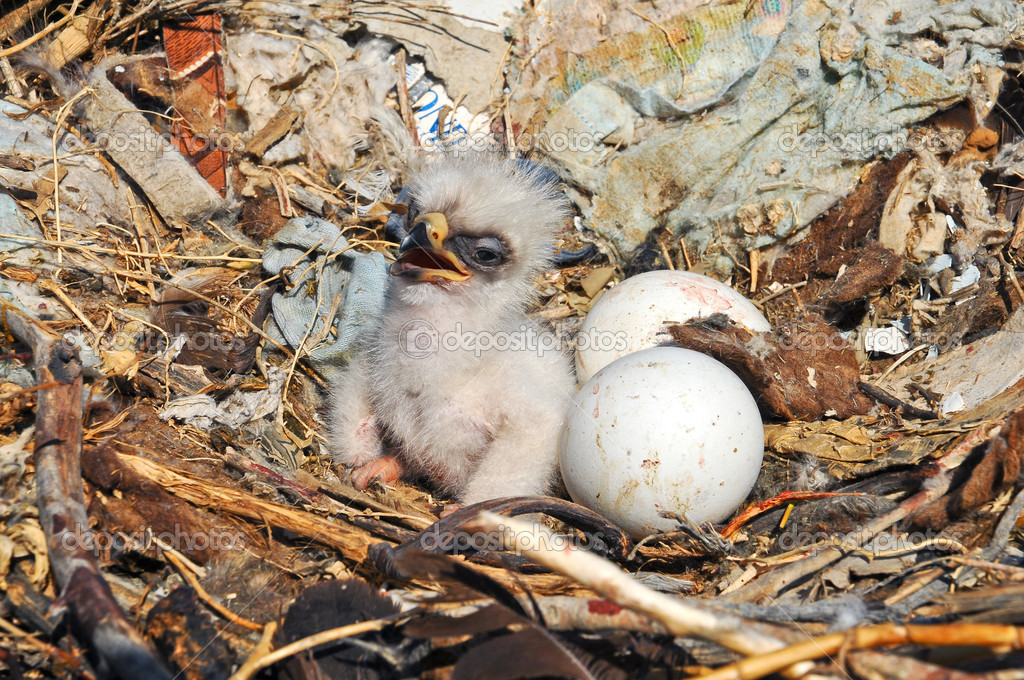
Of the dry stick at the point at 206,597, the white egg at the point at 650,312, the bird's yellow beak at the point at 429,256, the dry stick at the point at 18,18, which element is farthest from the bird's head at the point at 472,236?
the dry stick at the point at 18,18

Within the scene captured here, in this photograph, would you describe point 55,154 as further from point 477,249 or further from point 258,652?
point 258,652

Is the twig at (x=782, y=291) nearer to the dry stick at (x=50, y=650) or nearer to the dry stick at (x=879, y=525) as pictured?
the dry stick at (x=879, y=525)

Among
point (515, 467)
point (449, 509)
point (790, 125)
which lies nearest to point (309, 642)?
point (449, 509)

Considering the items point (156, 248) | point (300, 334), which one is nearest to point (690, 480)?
point (300, 334)

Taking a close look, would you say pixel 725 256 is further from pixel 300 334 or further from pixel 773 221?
pixel 300 334

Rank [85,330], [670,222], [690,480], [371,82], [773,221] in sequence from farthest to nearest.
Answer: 1. [371,82]
2. [670,222]
3. [773,221]
4. [85,330]
5. [690,480]

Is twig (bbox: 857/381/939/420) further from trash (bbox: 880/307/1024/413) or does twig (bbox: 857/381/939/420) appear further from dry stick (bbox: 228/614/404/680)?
dry stick (bbox: 228/614/404/680)

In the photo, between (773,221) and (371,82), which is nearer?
(773,221)
